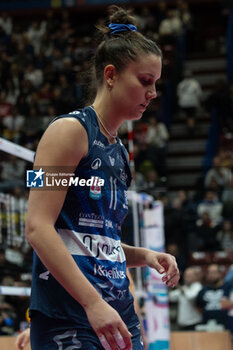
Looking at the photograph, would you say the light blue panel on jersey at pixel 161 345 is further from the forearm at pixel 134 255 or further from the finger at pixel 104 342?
the finger at pixel 104 342

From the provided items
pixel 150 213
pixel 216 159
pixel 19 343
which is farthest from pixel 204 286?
pixel 19 343

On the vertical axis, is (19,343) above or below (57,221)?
below

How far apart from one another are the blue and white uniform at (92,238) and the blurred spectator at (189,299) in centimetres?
699

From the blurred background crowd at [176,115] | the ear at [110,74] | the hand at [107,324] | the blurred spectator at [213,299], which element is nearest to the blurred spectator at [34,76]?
the blurred background crowd at [176,115]

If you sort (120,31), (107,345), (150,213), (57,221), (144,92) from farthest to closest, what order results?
(150,213), (120,31), (144,92), (57,221), (107,345)

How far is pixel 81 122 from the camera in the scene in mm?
2180

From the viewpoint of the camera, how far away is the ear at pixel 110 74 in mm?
2334

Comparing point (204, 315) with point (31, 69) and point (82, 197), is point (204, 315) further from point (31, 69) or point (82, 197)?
point (31, 69)

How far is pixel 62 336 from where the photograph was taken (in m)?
2.02

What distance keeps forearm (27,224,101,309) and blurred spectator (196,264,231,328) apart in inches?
280

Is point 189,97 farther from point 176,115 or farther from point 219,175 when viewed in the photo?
point 219,175

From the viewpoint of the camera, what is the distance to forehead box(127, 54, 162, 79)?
7.53ft

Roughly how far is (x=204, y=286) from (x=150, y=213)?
10.7 feet

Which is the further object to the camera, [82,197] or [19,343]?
[19,343]
